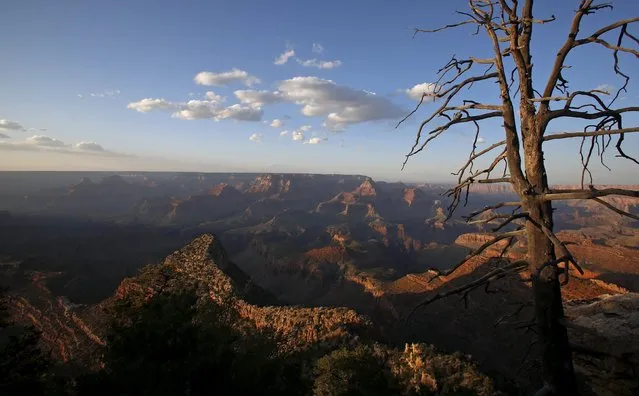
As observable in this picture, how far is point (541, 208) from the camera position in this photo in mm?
3584

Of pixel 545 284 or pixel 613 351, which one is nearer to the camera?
pixel 545 284

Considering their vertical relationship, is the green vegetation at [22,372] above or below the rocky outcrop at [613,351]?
below

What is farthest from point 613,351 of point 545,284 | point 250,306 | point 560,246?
point 250,306

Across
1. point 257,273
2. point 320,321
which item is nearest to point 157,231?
point 257,273

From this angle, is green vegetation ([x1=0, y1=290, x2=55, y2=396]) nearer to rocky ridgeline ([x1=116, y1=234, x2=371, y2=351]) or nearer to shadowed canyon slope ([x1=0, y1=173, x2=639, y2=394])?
rocky ridgeline ([x1=116, y1=234, x2=371, y2=351])

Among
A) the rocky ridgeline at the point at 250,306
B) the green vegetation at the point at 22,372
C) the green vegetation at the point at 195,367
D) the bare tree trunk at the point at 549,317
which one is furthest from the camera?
the rocky ridgeline at the point at 250,306

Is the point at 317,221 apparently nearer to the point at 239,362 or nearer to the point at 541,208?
the point at 239,362

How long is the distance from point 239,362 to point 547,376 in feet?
47.4

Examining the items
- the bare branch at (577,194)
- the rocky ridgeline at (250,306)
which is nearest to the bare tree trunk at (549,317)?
the bare branch at (577,194)

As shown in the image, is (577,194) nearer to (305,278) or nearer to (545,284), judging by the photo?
(545,284)

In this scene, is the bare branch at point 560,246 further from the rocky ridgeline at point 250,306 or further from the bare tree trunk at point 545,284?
the rocky ridgeline at point 250,306

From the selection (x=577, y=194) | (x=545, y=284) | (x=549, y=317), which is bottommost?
(x=549, y=317)

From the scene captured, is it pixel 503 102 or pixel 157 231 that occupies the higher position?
pixel 503 102

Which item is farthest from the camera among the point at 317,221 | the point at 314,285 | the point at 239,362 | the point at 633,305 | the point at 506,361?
the point at 317,221
